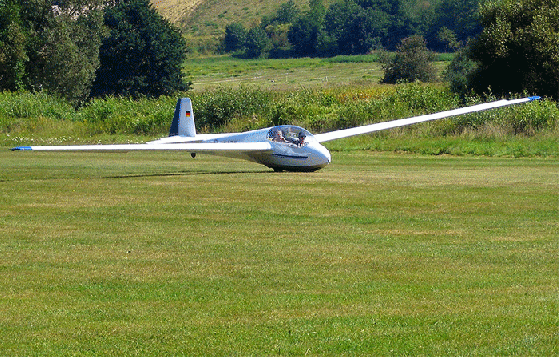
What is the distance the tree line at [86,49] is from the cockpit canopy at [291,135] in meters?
54.0

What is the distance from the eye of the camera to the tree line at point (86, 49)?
3127 inches

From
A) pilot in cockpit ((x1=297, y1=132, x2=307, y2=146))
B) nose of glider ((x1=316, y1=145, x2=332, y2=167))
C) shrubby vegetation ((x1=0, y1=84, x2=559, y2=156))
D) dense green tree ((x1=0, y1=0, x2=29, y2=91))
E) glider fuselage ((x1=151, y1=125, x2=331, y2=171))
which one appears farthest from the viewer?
dense green tree ((x1=0, y1=0, x2=29, y2=91))

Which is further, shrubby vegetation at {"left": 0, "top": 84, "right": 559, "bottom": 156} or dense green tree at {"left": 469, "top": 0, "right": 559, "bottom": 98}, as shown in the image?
dense green tree at {"left": 469, "top": 0, "right": 559, "bottom": 98}

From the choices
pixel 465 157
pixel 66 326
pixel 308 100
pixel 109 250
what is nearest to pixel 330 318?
pixel 66 326

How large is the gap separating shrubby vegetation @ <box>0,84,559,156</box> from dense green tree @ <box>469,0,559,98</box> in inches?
121

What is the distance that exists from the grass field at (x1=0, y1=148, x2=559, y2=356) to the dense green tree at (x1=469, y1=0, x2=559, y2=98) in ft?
96.5

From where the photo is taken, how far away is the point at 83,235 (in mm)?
13781

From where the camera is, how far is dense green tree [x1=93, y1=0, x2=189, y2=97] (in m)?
91.1

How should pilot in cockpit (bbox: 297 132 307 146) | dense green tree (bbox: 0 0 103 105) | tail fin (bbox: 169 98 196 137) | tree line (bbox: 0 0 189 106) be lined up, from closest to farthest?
pilot in cockpit (bbox: 297 132 307 146) → tail fin (bbox: 169 98 196 137) → dense green tree (bbox: 0 0 103 105) → tree line (bbox: 0 0 189 106)

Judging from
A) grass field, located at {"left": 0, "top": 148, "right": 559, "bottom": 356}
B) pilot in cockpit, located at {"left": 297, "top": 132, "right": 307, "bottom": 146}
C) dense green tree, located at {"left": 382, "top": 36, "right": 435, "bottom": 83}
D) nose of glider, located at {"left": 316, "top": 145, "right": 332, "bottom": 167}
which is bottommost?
dense green tree, located at {"left": 382, "top": 36, "right": 435, "bottom": 83}

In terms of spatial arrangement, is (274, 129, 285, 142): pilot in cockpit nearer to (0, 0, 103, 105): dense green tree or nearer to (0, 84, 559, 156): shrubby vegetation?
(0, 84, 559, 156): shrubby vegetation

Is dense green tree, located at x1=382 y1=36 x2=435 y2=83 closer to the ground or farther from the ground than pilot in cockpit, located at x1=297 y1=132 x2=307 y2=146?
closer to the ground

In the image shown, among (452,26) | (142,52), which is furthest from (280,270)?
(452,26)

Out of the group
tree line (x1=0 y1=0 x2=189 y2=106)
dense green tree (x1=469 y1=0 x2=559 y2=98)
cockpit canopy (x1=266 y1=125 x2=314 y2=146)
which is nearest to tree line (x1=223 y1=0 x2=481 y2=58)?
tree line (x1=0 y1=0 x2=189 y2=106)
